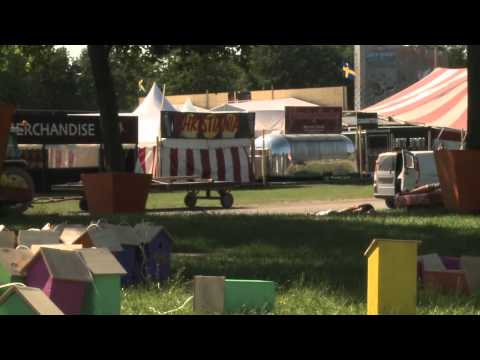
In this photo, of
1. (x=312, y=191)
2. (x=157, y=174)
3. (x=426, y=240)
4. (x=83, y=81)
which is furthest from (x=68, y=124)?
(x=83, y=81)

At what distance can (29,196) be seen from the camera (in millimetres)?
22906

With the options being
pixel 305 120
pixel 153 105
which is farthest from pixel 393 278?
pixel 305 120

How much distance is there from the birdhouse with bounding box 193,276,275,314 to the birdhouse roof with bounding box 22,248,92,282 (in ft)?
2.81

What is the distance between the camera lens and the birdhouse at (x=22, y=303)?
16.7ft

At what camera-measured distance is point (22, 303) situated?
5121 mm

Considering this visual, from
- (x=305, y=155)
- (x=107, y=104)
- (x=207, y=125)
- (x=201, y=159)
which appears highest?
(x=107, y=104)

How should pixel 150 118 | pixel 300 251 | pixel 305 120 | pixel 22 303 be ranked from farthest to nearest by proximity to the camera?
pixel 305 120, pixel 150 118, pixel 300 251, pixel 22 303

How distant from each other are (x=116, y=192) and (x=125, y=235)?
871 centimetres

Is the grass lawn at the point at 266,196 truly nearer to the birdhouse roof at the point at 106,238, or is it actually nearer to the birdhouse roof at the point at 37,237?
the birdhouse roof at the point at 106,238

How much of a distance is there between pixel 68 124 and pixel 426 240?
72.0 ft

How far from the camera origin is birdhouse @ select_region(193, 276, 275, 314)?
6.58 m

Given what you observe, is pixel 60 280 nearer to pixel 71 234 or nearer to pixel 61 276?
pixel 61 276

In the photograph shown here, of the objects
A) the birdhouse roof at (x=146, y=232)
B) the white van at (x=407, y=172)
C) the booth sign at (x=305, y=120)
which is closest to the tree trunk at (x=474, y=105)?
the white van at (x=407, y=172)
